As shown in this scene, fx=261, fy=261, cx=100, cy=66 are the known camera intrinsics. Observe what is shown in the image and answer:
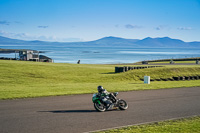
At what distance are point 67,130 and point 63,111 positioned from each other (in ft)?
11.5

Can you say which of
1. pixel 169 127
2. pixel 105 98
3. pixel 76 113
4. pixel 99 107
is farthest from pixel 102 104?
pixel 169 127

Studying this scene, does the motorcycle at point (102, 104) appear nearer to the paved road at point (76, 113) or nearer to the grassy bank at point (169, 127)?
the paved road at point (76, 113)

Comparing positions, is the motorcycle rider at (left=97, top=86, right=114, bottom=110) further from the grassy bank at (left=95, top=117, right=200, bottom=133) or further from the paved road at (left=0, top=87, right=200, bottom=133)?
the grassy bank at (left=95, top=117, right=200, bottom=133)

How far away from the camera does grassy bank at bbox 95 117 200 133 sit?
10008 mm

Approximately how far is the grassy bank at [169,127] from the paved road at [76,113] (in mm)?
740

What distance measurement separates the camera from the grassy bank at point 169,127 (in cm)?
1001

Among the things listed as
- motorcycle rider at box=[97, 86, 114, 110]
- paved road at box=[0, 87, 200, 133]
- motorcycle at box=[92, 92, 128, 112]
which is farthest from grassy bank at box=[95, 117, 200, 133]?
motorcycle rider at box=[97, 86, 114, 110]

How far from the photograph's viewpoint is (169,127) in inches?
416

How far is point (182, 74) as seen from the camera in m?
33.9

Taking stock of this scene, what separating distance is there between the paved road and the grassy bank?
2.43 feet

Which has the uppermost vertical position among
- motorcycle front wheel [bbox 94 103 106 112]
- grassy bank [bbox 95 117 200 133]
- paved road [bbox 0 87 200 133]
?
motorcycle front wheel [bbox 94 103 106 112]

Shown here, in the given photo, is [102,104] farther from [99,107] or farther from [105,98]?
[105,98]

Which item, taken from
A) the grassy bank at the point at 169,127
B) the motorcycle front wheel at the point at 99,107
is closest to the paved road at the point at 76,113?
the motorcycle front wheel at the point at 99,107

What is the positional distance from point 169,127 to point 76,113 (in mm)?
4673
